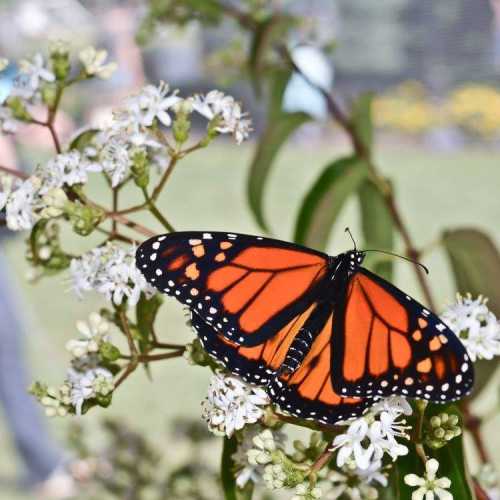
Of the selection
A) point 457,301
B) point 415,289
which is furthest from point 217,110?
point 415,289

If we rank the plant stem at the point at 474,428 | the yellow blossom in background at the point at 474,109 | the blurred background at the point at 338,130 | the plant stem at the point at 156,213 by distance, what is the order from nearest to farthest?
the plant stem at the point at 156,213 → the plant stem at the point at 474,428 → the blurred background at the point at 338,130 → the yellow blossom in background at the point at 474,109

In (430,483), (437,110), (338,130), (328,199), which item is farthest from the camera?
(437,110)

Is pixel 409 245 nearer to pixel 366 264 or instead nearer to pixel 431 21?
pixel 366 264

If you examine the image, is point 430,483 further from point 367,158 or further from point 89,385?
point 367,158

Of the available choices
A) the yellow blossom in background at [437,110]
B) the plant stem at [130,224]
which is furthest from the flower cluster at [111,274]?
the yellow blossom in background at [437,110]

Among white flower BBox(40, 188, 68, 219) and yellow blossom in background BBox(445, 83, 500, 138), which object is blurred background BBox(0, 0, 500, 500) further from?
white flower BBox(40, 188, 68, 219)

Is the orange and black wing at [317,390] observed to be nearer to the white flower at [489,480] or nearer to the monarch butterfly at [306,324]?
the monarch butterfly at [306,324]

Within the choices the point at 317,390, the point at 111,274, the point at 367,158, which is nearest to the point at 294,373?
the point at 317,390
